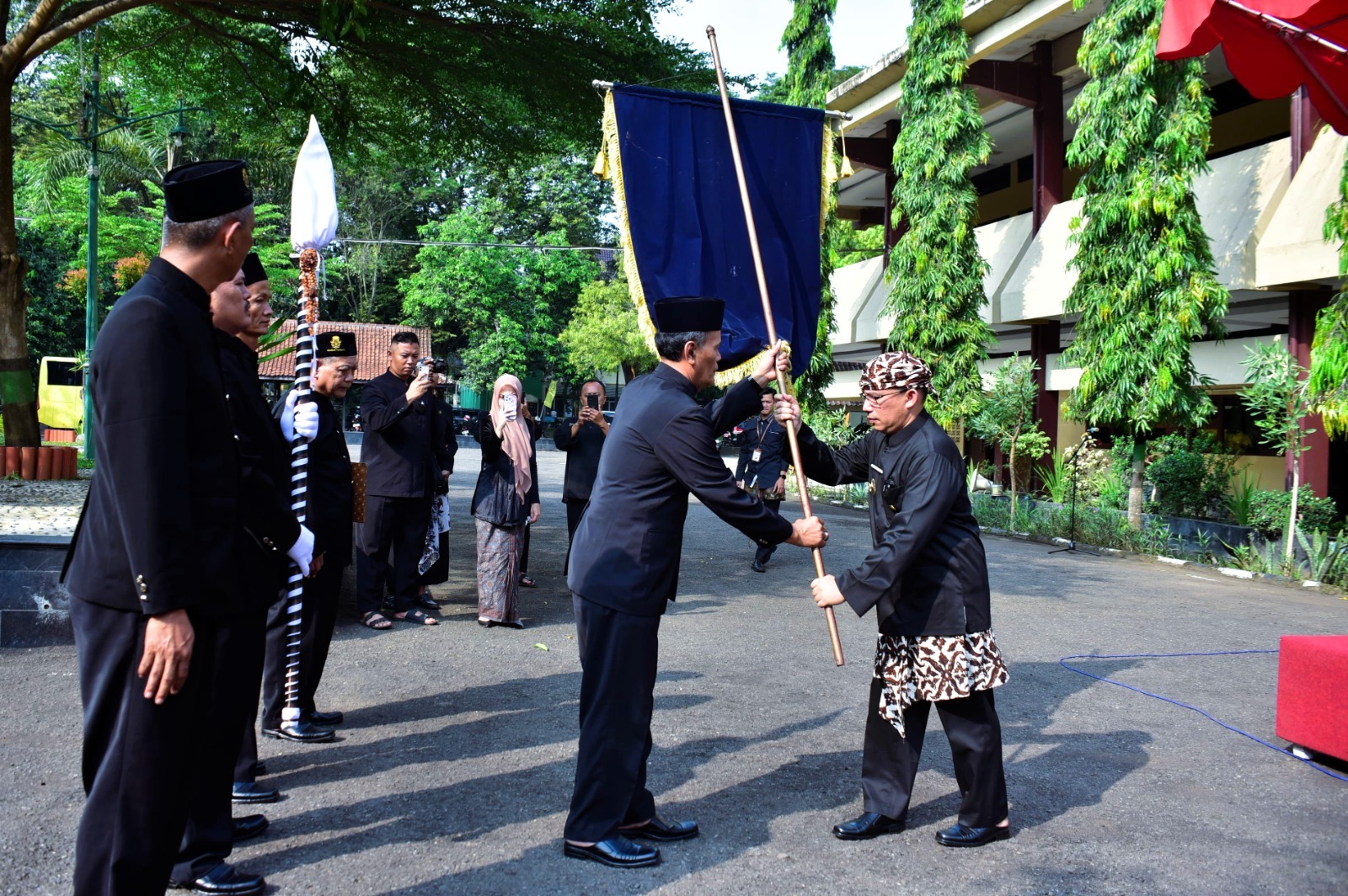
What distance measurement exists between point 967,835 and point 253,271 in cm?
347

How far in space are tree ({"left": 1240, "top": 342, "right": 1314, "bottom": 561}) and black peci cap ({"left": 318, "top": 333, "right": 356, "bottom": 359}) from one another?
9.89 metres

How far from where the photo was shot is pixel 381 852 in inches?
153

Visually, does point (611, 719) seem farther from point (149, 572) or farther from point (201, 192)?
point (201, 192)

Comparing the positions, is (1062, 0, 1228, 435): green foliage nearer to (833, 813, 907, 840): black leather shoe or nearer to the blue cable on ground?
the blue cable on ground

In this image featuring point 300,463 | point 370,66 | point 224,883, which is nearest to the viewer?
point 224,883

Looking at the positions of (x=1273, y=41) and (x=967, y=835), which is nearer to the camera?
(x=967, y=835)

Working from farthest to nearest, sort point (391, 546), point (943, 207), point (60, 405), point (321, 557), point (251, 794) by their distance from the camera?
point (60, 405) → point (943, 207) → point (391, 546) → point (321, 557) → point (251, 794)

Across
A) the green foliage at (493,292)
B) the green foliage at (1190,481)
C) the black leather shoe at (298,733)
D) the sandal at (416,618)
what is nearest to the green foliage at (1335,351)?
the green foliage at (1190,481)

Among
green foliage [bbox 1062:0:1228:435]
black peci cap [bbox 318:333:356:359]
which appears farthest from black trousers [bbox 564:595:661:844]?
green foliage [bbox 1062:0:1228:435]

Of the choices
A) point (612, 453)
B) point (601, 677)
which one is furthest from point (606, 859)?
point (612, 453)

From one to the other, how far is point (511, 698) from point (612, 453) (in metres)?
2.48

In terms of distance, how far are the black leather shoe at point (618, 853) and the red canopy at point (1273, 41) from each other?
504cm

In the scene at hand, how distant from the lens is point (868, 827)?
4121mm

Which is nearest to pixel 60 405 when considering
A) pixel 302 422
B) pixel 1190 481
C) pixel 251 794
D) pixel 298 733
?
pixel 298 733
